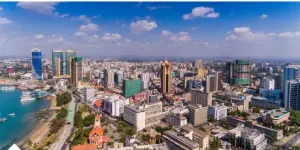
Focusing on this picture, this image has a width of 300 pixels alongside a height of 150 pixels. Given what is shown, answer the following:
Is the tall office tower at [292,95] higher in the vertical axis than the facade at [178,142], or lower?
higher

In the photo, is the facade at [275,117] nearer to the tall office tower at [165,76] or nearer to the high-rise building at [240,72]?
the tall office tower at [165,76]

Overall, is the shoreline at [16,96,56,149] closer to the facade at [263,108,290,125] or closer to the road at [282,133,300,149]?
the road at [282,133,300,149]

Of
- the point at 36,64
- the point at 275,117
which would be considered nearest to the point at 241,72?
the point at 275,117

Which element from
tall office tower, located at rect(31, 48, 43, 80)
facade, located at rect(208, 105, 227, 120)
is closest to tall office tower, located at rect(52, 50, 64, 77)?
tall office tower, located at rect(31, 48, 43, 80)

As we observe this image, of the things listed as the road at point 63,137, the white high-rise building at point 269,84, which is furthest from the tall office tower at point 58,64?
the white high-rise building at point 269,84

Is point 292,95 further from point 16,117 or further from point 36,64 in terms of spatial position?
point 36,64

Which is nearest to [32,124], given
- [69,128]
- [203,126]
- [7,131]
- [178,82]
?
[7,131]
